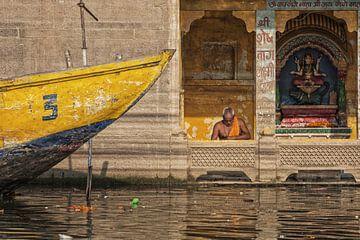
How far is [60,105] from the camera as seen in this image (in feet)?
69.5

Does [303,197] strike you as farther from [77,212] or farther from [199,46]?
[199,46]

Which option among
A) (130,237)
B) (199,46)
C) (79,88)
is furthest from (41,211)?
(199,46)

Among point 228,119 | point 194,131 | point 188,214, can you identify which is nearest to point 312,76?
point 228,119

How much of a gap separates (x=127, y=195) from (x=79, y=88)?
324cm

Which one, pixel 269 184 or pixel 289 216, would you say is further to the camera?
pixel 269 184

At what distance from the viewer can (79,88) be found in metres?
21.1

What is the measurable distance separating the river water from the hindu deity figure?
463 centimetres

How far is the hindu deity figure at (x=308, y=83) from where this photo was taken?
30.1 metres

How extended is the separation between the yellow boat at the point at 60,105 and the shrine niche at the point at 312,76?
866 centimetres

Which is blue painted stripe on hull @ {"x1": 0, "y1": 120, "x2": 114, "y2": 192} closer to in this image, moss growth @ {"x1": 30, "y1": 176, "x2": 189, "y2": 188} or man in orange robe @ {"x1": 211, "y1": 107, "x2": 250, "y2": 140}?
moss growth @ {"x1": 30, "y1": 176, "x2": 189, "y2": 188}

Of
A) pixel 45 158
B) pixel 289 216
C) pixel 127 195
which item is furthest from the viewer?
pixel 127 195

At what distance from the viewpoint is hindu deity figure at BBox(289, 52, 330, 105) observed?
1187 inches

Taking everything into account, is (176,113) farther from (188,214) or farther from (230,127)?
(188,214)

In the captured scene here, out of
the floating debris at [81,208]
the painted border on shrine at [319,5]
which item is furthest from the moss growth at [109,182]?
the painted border on shrine at [319,5]
